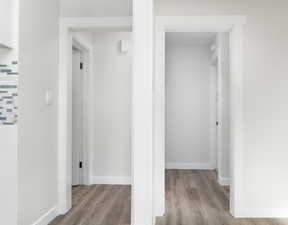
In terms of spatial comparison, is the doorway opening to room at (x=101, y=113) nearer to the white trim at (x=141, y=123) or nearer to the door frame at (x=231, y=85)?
the door frame at (x=231, y=85)

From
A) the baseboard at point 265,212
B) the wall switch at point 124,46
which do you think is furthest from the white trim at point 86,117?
the baseboard at point 265,212

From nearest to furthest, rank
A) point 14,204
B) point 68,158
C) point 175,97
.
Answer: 1. point 14,204
2. point 68,158
3. point 175,97

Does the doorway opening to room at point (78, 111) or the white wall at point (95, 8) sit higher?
the white wall at point (95, 8)

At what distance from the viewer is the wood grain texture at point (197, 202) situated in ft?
10.4

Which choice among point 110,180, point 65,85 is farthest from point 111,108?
point 65,85

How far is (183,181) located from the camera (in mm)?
5117

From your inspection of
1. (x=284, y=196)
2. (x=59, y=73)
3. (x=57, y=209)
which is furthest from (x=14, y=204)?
(x=284, y=196)

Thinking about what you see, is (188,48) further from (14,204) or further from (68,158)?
(14,204)

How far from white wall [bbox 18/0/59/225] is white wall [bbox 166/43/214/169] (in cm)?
337

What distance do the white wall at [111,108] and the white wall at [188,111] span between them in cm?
188

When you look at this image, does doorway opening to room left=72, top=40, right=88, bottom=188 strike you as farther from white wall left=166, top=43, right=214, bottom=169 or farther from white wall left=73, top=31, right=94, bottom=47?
white wall left=166, top=43, right=214, bottom=169

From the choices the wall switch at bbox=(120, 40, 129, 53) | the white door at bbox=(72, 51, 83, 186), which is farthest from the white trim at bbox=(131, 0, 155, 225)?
the white door at bbox=(72, 51, 83, 186)

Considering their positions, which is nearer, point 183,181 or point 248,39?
point 248,39

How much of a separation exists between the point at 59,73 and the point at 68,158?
100cm
